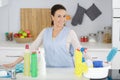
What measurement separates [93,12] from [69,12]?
1.23 feet

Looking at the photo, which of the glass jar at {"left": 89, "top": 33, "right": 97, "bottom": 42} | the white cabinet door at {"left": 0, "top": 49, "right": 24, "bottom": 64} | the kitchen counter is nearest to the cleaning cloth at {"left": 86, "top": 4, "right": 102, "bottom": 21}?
the glass jar at {"left": 89, "top": 33, "right": 97, "bottom": 42}

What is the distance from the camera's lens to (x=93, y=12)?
4270 millimetres

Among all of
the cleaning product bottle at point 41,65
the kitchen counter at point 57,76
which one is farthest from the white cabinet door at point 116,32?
the cleaning product bottle at point 41,65

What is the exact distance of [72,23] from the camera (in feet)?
14.0

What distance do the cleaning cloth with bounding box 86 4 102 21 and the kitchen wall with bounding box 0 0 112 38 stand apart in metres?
0.04

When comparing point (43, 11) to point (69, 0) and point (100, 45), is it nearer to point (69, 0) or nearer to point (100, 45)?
point (69, 0)

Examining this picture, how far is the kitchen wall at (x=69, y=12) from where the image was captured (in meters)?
4.27

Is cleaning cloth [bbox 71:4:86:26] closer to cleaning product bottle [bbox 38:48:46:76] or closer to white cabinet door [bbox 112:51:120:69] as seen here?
white cabinet door [bbox 112:51:120:69]

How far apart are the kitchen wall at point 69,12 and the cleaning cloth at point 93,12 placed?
45 mm

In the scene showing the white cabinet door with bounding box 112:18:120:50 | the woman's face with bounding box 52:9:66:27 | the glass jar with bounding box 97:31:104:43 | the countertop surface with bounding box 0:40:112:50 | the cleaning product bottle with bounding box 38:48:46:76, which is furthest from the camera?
the glass jar with bounding box 97:31:104:43

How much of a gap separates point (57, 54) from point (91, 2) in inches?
67.7

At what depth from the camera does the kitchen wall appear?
427cm

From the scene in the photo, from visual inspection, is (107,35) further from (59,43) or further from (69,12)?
(59,43)

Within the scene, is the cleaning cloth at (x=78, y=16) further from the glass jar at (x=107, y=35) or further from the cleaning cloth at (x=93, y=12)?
the glass jar at (x=107, y=35)
